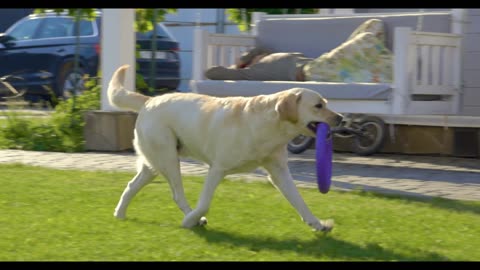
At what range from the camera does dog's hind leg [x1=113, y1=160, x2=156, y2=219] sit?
22.4ft

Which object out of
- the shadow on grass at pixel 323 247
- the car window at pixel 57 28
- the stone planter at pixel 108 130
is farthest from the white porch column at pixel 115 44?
the car window at pixel 57 28

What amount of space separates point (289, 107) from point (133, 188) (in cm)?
145

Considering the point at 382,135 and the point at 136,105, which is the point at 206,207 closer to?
the point at 136,105

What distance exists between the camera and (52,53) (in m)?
17.5

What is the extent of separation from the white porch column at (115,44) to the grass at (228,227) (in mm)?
3066

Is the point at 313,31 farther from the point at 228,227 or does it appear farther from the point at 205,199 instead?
the point at 205,199

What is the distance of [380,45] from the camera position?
10.8 m

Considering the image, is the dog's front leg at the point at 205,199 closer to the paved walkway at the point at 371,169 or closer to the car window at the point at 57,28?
the paved walkway at the point at 371,169

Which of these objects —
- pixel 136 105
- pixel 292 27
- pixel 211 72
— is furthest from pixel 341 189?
pixel 292 27

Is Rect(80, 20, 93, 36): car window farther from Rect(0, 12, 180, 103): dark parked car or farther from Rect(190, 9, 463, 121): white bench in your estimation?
Rect(190, 9, 463, 121): white bench

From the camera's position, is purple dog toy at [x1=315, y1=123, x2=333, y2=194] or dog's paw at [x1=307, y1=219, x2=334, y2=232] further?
purple dog toy at [x1=315, y1=123, x2=333, y2=194]

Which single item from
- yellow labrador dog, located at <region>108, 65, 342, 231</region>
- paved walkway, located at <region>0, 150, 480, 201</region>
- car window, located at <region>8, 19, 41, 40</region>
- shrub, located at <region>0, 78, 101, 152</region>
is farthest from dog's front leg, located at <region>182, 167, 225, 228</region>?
car window, located at <region>8, 19, 41, 40</region>

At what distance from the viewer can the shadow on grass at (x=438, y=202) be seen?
732 centimetres

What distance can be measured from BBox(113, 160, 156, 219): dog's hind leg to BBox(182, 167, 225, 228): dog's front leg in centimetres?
62
